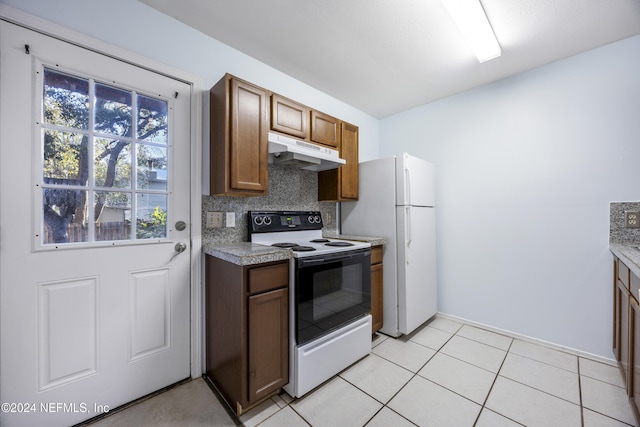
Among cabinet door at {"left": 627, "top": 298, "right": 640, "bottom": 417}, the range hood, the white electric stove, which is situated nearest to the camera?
cabinet door at {"left": 627, "top": 298, "right": 640, "bottom": 417}

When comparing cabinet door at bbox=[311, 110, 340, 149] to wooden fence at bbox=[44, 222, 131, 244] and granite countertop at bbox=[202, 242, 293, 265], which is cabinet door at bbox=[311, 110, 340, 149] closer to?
granite countertop at bbox=[202, 242, 293, 265]

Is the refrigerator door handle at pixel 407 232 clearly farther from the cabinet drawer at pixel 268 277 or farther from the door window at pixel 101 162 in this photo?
the door window at pixel 101 162

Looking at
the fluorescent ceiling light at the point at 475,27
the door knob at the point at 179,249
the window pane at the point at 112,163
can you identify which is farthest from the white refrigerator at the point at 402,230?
the window pane at the point at 112,163

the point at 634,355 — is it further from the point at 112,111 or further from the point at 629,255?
the point at 112,111

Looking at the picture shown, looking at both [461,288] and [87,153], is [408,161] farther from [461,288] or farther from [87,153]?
[87,153]

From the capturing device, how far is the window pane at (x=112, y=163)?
145cm

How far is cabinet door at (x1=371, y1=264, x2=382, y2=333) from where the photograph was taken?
2.28m

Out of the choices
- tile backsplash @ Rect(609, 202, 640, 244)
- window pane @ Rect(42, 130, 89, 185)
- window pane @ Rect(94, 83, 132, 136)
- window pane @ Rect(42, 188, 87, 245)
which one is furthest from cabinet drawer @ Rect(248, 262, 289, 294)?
tile backsplash @ Rect(609, 202, 640, 244)

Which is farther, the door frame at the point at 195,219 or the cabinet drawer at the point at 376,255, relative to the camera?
the cabinet drawer at the point at 376,255

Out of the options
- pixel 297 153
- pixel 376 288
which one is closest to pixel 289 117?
pixel 297 153

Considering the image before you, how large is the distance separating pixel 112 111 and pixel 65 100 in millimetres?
196

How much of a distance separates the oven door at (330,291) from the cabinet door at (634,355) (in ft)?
4.65

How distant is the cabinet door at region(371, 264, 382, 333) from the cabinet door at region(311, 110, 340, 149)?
48.0 inches

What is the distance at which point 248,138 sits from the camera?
1.72 meters
